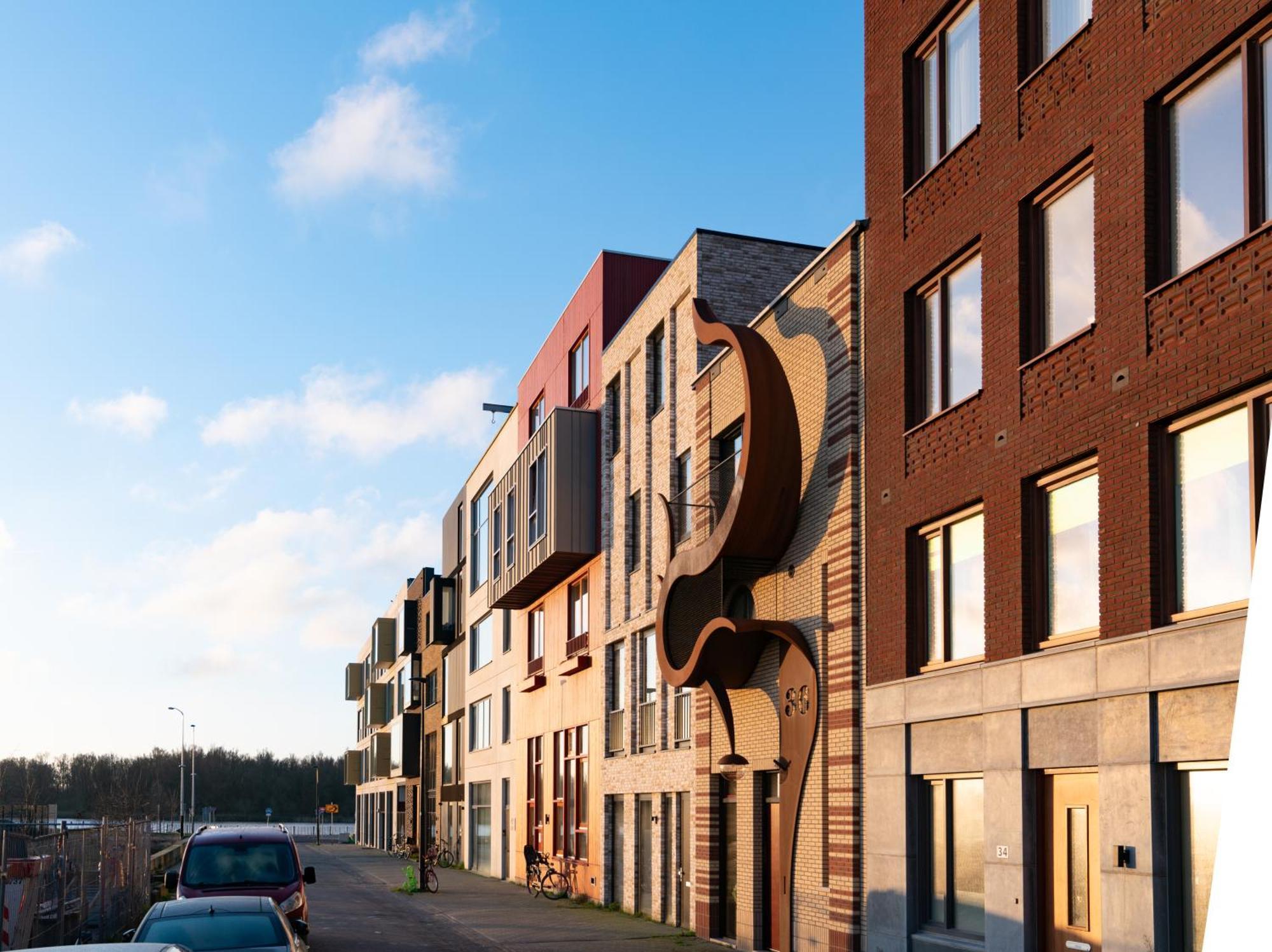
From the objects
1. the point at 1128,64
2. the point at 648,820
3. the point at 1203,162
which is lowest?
the point at 648,820

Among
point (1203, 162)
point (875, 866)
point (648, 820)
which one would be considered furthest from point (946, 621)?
point (648, 820)

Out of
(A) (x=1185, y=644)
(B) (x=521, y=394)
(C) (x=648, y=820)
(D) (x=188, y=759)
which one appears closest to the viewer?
(A) (x=1185, y=644)

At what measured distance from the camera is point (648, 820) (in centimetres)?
2817

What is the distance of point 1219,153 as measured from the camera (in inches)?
474

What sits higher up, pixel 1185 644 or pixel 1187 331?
pixel 1187 331

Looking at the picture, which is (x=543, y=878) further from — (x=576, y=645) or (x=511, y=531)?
(x=511, y=531)

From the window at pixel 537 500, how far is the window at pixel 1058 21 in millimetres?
19762

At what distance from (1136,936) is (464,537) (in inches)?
1710

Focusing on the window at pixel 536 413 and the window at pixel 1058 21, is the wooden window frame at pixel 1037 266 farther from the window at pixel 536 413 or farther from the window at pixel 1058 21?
the window at pixel 536 413

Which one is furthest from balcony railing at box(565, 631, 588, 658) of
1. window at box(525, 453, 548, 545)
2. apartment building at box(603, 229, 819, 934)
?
window at box(525, 453, 548, 545)

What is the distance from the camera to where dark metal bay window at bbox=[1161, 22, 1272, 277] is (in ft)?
37.6

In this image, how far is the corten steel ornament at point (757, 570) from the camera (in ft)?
64.2

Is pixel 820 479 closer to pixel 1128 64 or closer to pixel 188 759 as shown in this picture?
pixel 1128 64

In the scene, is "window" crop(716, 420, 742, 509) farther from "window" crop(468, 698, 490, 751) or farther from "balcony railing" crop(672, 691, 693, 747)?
"window" crop(468, 698, 490, 751)
